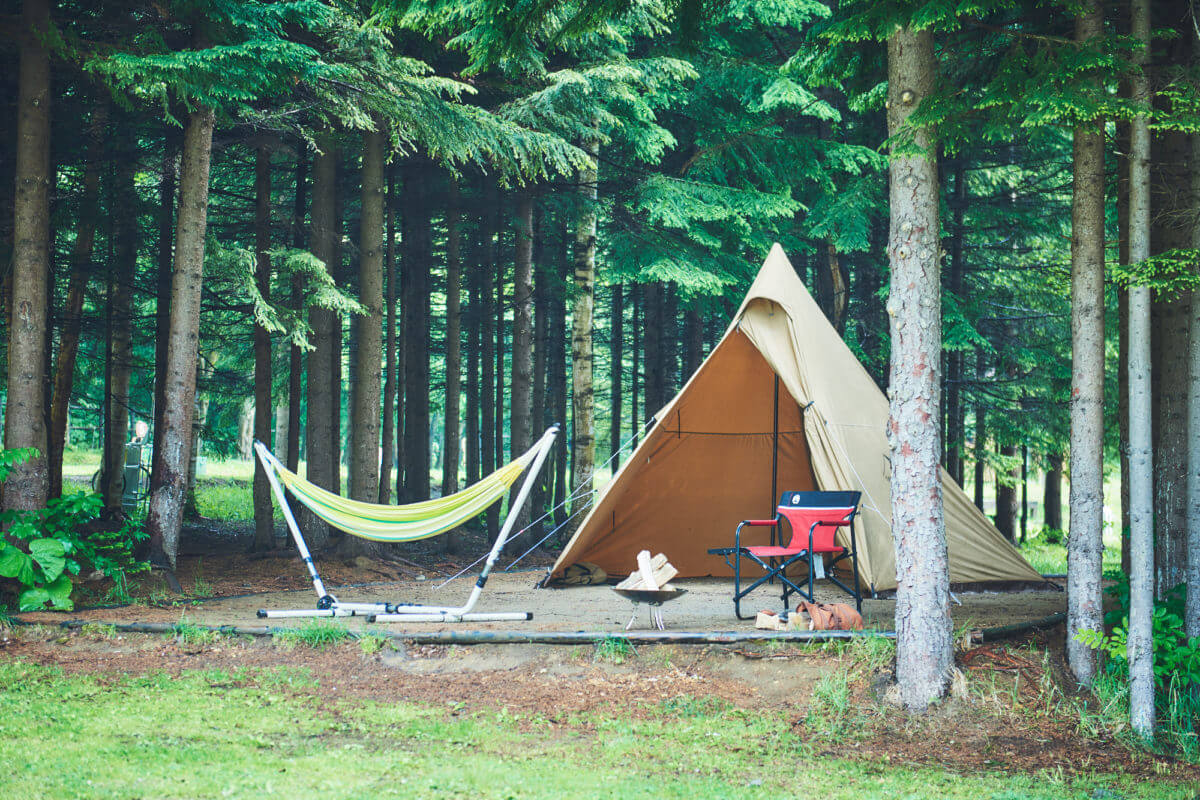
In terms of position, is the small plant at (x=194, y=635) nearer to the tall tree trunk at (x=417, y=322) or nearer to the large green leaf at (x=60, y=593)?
the large green leaf at (x=60, y=593)

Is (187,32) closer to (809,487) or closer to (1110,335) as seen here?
(809,487)

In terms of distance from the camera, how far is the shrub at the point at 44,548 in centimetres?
600

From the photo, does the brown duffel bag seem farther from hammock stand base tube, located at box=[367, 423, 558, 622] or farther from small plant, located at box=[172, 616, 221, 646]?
small plant, located at box=[172, 616, 221, 646]

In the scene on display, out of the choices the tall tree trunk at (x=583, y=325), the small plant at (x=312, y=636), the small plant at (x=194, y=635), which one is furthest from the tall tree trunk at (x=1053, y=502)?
the small plant at (x=194, y=635)

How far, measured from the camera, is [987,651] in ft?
16.7

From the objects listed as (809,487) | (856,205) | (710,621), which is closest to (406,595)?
(710,621)

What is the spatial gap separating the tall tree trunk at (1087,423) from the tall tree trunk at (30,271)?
6742mm

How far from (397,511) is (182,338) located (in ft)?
8.50

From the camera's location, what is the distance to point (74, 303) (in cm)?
934

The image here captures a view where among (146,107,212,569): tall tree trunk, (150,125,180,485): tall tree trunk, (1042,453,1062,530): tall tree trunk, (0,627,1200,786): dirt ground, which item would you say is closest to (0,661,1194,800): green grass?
(0,627,1200,786): dirt ground

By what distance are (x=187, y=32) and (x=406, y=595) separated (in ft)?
16.3

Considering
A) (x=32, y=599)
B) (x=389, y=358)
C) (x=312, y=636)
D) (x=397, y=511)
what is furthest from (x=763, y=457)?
(x=389, y=358)

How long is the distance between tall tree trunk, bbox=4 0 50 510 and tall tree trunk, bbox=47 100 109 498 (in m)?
2.27

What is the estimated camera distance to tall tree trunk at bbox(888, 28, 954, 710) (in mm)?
4613
